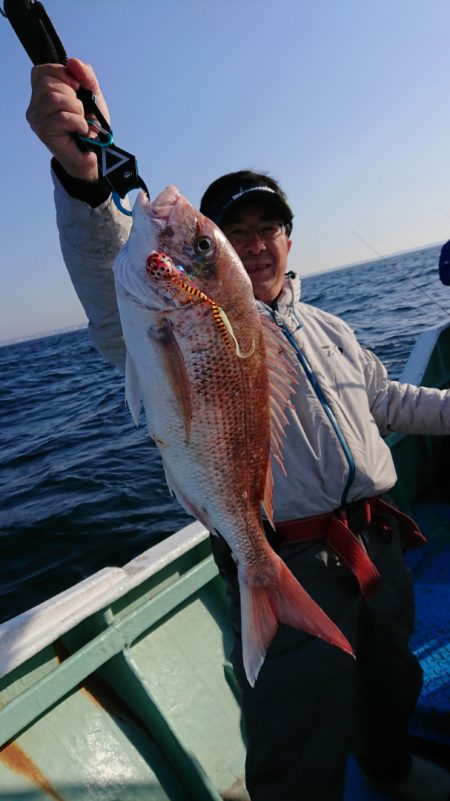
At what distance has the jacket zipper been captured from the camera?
216 centimetres

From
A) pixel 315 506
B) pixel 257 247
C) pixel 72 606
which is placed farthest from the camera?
pixel 72 606

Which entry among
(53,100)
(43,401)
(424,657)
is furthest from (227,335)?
(43,401)

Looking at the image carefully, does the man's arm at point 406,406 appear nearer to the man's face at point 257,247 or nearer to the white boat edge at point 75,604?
the man's face at point 257,247

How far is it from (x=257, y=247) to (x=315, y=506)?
1.18 meters

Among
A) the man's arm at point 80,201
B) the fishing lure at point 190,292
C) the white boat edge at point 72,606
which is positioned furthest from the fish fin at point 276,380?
the white boat edge at point 72,606

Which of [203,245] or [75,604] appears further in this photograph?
[75,604]

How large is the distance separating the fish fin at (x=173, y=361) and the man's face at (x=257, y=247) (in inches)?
36.1

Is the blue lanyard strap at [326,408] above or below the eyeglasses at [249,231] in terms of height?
below

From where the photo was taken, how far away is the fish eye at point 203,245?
5.40ft

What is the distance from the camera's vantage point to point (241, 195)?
90.8 inches

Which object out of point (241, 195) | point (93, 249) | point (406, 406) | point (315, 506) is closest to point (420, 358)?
point (406, 406)

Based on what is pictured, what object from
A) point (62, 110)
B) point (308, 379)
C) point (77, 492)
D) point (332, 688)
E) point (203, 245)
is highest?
point (62, 110)

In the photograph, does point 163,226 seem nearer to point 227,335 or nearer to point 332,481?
point 227,335

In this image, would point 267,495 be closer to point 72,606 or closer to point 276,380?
point 276,380
